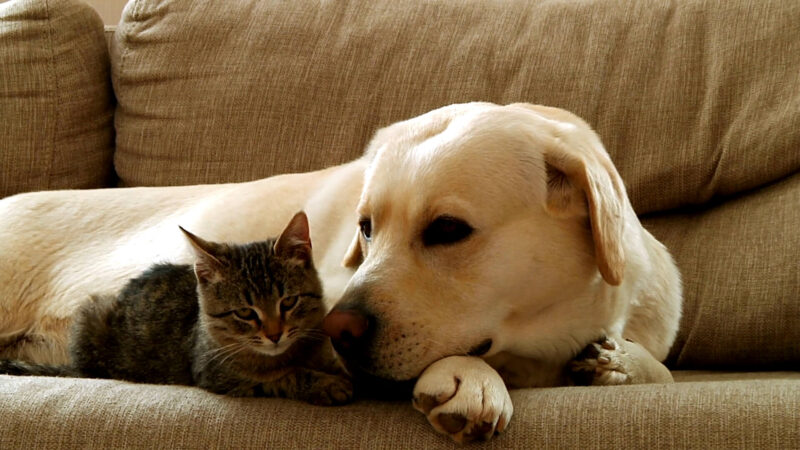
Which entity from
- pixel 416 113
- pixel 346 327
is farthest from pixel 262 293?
pixel 416 113

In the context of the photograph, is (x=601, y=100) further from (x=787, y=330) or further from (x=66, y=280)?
(x=66, y=280)

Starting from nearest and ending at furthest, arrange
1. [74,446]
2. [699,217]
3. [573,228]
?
[74,446] → [573,228] → [699,217]

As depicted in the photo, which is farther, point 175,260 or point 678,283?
point 175,260

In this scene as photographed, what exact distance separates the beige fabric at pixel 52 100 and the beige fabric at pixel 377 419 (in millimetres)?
1286

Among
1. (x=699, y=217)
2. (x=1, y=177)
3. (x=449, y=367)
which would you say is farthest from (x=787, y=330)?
(x=1, y=177)

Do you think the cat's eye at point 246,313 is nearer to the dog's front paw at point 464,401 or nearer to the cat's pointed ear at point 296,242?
the cat's pointed ear at point 296,242

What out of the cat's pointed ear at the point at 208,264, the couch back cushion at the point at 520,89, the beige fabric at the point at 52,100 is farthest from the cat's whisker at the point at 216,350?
the beige fabric at the point at 52,100

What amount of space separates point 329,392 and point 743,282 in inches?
40.1

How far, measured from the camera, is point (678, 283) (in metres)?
1.72

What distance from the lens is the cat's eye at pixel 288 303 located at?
1.37 meters

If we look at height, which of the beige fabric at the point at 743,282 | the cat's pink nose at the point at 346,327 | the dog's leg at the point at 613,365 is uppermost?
the cat's pink nose at the point at 346,327

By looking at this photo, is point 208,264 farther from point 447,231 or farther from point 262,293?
point 447,231

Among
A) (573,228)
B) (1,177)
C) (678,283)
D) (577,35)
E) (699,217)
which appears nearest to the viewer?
(573,228)

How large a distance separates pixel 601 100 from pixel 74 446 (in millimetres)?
1449
